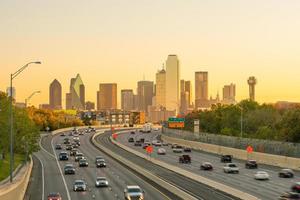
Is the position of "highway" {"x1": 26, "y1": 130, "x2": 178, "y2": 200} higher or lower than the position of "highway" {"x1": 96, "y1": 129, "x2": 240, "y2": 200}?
lower

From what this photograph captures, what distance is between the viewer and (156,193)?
52.1 meters

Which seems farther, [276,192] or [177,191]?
[276,192]

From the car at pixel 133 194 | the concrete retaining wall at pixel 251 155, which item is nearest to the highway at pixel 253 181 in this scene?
the concrete retaining wall at pixel 251 155

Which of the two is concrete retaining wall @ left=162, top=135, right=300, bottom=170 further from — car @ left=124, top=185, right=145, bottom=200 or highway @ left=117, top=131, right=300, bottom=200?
car @ left=124, top=185, right=145, bottom=200

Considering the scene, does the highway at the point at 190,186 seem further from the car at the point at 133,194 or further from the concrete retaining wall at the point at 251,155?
the concrete retaining wall at the point at 251,155

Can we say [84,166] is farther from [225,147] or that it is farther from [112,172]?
[225,147]

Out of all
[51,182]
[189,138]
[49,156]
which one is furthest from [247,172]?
[189,138]

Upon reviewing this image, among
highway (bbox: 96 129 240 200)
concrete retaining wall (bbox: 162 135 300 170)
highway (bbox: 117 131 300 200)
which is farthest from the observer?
concrete retaining wall (bbox: 162 135 300 170)

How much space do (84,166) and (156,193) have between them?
1498 inches

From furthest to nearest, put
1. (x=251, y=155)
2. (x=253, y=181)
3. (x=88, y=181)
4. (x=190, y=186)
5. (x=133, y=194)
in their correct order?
(x=251, y=155)
(x=88, y=181)
(x=253, y=181)
(x=190, y=186)
(x=133, y=194)

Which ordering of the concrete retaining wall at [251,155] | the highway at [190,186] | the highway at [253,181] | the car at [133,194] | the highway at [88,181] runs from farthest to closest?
the concrete retaining wall at [251,155], the highway at [253,181], the highway at [88,181], the highway at [190,186], the car at [133,194]

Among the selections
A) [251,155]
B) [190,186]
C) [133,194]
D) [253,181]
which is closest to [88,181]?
[190,186]

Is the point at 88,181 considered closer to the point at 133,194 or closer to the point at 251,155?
the point at 133,194

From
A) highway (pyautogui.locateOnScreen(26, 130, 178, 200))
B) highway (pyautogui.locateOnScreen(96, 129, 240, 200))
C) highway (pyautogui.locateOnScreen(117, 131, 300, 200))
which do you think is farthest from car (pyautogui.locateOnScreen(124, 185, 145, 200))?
highway (pyautogui.locateOnScreen(117, 131, 300, 200))
